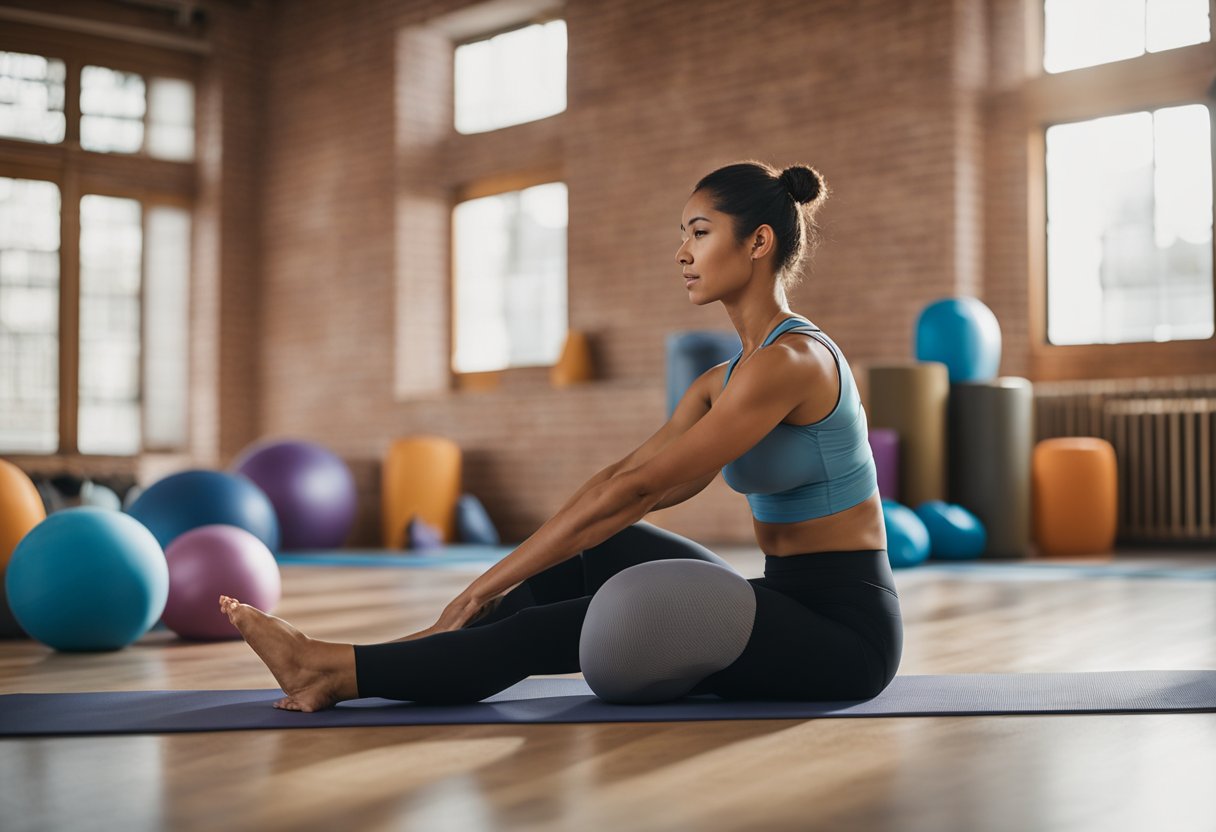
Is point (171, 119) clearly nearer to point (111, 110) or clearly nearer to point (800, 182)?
point (111, 110)

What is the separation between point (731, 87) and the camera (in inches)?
283

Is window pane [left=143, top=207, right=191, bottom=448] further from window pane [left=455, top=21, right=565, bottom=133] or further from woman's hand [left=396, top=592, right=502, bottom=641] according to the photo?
woman's hand [left=396, top=592, right=502, bottom=641]

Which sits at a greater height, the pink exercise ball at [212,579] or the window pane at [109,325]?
the window pane at [109,325]

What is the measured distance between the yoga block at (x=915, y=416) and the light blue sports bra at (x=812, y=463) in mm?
4024

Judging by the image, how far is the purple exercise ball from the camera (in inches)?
283

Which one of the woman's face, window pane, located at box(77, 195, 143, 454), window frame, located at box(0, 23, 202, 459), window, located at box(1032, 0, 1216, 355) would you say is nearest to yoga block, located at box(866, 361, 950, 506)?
window, located at box(1032, 0, 1216, 355)

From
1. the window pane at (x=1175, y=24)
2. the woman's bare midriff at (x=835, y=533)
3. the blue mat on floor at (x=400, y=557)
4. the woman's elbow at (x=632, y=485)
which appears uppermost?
the window pane at (x=1175, y=24)

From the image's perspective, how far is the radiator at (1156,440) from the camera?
604 cm

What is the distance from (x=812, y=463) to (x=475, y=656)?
1.82 ft

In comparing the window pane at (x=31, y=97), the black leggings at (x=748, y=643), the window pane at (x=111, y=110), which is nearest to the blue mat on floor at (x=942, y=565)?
the black leggings at (x=748, y=643)

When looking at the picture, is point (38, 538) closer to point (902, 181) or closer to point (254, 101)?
point (902, 181)

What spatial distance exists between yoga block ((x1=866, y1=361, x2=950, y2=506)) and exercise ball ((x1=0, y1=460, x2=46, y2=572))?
12.1 ft

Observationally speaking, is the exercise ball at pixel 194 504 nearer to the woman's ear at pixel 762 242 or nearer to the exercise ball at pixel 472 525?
the exercise ball at pixel 472 525

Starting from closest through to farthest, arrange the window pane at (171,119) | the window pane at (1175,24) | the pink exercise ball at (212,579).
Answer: the pink exercise ball at (212,579) < the window pane at (1175,24) < the window pane at (171,119)
